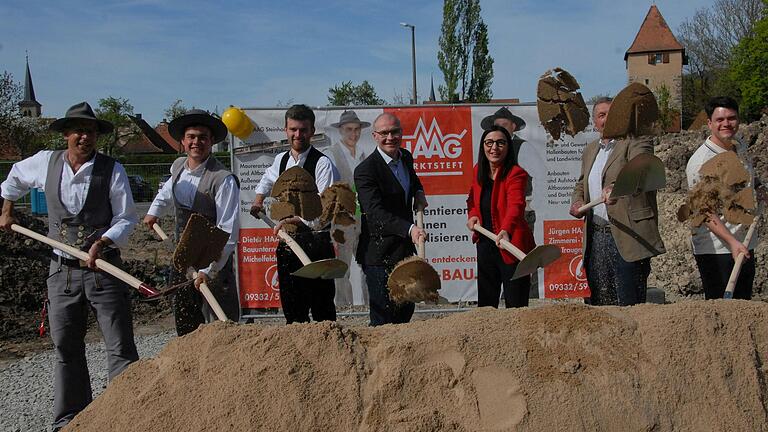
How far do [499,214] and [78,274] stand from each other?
2646 millimetres

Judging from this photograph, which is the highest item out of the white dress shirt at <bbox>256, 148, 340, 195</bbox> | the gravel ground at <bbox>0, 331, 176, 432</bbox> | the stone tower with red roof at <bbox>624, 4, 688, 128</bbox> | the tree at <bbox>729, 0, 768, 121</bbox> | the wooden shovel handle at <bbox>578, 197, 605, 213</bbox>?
the stone tower with red roof at <bbox>624, 4, 688, 128</bbox>

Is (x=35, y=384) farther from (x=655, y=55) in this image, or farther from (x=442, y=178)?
(x=655, y=55)

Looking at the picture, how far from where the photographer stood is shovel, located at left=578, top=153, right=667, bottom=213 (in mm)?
3980

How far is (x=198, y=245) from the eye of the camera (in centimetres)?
364

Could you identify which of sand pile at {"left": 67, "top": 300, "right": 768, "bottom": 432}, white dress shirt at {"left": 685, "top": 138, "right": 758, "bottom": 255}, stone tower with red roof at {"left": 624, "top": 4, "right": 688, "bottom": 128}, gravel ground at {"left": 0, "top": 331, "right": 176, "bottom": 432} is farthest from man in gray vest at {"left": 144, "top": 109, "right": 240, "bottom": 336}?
stone tower with red roof at {"left": 624, "top": 4, "right": 688, "bottom": 128}

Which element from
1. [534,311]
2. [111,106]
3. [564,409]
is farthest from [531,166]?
[111,106]

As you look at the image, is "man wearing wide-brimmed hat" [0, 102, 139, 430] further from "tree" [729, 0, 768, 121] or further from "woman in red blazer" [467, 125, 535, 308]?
"tree" [729, 0, 768, 121]

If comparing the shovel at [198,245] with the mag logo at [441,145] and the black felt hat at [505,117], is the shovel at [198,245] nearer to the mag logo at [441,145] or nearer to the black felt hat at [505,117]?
the mag logo at [441,145]

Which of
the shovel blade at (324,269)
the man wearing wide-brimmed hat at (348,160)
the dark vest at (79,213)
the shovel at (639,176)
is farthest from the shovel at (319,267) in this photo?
the man wearing wide-brimmed hat at (348,160)

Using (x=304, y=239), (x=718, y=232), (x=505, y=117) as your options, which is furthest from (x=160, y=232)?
(x=505, y=117)

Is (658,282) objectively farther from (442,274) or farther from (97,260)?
(97,260)

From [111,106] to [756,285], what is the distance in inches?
1528

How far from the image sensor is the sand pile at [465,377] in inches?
96.9

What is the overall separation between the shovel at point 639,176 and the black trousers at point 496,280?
2.69 feet
